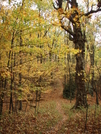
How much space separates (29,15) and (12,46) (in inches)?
69.3

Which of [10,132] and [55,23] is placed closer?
[55,23]

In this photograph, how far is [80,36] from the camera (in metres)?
10.1

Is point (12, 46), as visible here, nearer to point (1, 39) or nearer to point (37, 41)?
point (1, 39)

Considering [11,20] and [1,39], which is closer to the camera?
[11,20]

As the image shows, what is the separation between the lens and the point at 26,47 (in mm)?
5953

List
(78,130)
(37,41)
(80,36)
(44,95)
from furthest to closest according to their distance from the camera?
1. (44,95)
2. (80,36)
3. (37,41)
4. (78,130)

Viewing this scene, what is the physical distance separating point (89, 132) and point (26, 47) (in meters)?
4.49

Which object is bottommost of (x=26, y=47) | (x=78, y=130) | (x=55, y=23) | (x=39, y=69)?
(x=78, y=130)

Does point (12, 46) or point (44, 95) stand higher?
point (12, 46)

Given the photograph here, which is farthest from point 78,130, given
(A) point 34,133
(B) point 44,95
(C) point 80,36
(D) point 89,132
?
(B) point 44,95

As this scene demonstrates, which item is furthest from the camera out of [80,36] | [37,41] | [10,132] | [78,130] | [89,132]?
[80,36]

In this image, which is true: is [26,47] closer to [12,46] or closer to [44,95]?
[12,46]

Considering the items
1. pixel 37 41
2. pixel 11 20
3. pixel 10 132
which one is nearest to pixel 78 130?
pixel 10 132

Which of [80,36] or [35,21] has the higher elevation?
[80,36]
